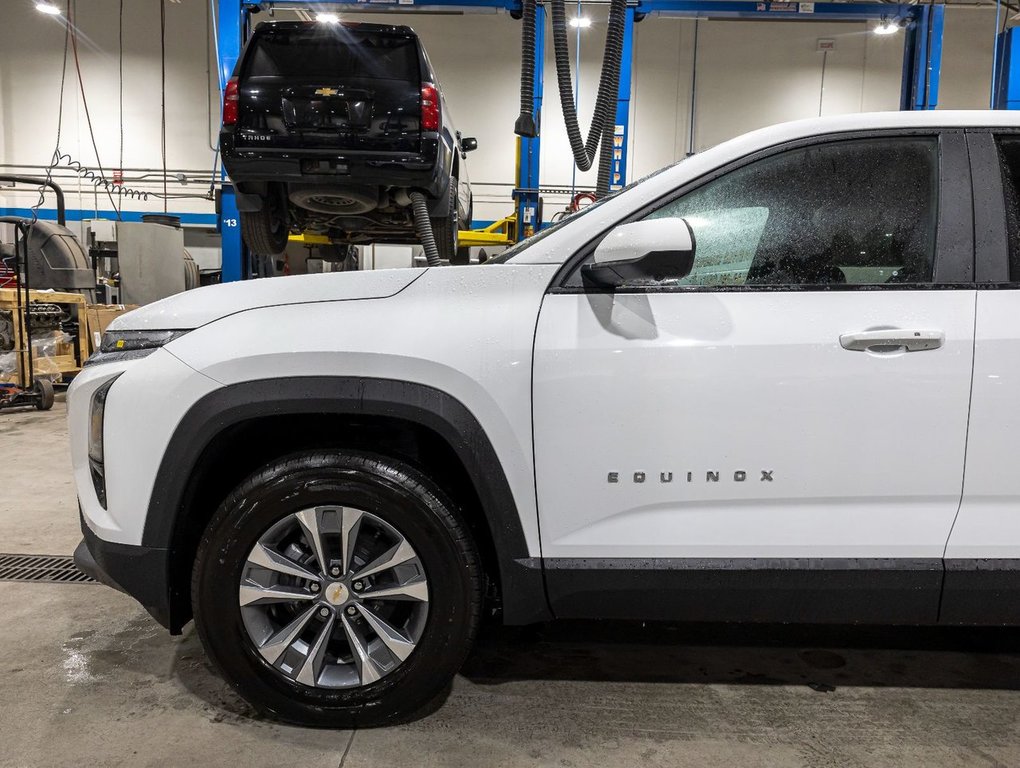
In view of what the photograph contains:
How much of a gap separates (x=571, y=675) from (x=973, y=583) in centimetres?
112

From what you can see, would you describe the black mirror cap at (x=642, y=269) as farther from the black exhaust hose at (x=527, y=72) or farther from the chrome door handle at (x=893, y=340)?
the black exhaust hose at (x=527, y=72)

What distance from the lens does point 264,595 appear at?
173cm

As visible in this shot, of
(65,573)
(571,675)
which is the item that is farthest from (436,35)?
(571,675)

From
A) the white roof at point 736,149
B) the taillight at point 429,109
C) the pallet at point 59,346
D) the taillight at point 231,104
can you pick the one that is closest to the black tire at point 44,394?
the pallet at point 59,346

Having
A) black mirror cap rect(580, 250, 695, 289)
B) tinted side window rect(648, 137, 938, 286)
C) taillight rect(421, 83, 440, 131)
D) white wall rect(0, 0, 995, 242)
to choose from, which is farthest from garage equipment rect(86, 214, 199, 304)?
tinted side window rect(648, 137, 938, 286)

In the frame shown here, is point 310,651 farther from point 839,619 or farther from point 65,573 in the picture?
point 65,573

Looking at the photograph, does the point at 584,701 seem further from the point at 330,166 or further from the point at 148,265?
the point at 148,265

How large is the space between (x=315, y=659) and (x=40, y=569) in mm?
1941

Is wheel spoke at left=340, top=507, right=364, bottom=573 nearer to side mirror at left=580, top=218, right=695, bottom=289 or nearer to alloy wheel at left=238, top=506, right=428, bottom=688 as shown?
alloy wheel at left=238, top=506, right=428, bottom=688

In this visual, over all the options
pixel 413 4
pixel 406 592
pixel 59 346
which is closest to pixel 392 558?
pixel 406 592

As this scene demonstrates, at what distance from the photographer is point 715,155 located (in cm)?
178

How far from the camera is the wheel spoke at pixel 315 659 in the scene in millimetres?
1750

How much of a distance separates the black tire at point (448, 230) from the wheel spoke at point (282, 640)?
3.82 metres

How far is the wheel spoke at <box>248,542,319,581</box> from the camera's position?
5.65 ft
